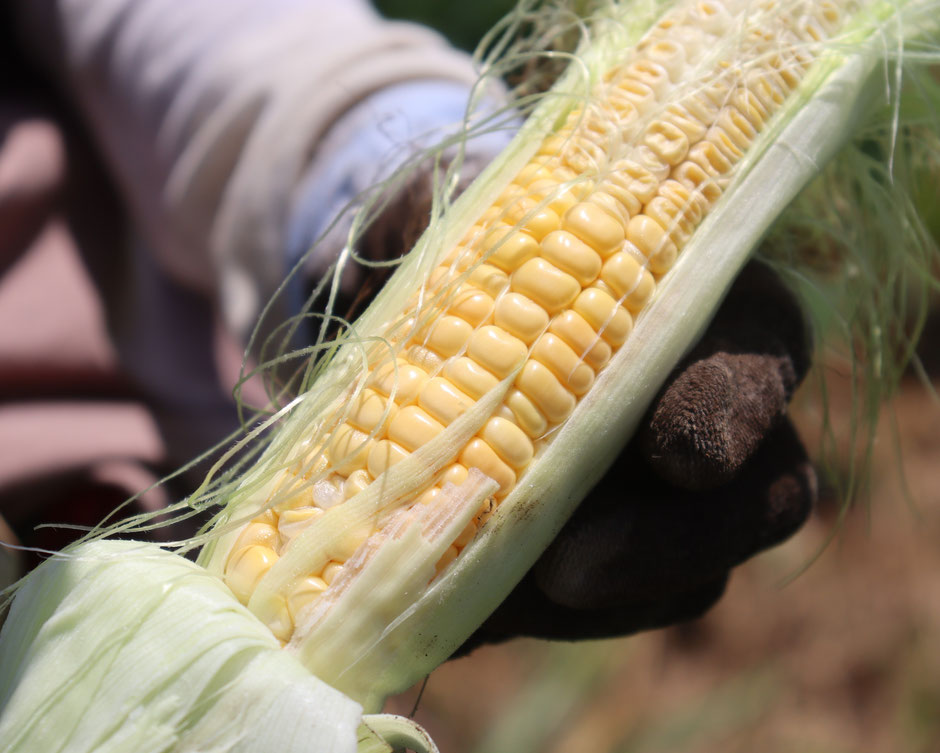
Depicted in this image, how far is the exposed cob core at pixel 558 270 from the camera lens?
0.75 metres

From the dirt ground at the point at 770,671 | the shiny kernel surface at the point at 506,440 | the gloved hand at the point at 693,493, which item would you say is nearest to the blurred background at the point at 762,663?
the dirt ground at the point at 770,671

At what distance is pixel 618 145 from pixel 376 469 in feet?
1.57

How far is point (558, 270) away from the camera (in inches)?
31.7

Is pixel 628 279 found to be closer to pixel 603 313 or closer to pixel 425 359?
pixel 603 313

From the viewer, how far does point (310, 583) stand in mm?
706

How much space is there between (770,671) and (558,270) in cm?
211

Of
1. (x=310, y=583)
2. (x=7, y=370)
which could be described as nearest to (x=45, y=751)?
(x=310, y=583)

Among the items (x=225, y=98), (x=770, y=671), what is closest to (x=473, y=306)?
(x=225, y=98)

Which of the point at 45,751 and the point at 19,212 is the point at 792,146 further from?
the point at 19,212

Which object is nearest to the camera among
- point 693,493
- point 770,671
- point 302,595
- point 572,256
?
point 302,595

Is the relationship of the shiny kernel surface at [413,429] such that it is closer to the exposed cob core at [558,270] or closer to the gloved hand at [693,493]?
the exposed cob core at [558,270]

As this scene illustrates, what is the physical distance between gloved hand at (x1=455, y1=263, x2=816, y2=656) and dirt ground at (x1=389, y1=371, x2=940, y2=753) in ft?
4.24

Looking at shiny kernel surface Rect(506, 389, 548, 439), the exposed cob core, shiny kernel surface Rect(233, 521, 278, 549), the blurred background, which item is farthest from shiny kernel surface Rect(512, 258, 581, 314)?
the blurred background

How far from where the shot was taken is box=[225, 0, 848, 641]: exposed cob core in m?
0.75
